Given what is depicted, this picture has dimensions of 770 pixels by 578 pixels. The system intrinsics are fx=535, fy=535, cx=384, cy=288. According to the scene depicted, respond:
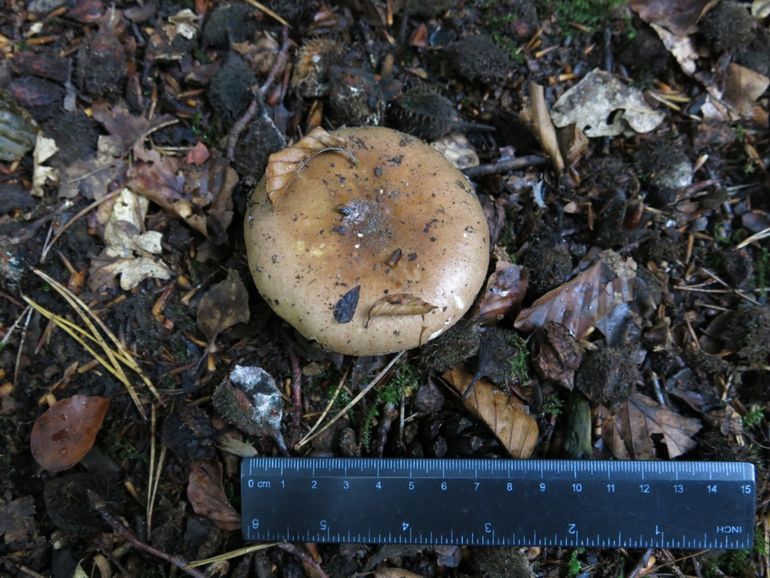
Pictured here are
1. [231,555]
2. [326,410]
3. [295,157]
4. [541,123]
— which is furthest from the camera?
[541,123]

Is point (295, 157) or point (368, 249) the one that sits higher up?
point (295, 157)

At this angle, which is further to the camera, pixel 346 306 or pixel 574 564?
pixel 574 564

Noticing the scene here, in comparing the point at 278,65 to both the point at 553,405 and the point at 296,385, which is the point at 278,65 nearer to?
the point at 296,385

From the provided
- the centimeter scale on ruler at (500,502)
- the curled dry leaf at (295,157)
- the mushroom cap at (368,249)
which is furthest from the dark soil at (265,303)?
the curled dry leaf at (295,157)

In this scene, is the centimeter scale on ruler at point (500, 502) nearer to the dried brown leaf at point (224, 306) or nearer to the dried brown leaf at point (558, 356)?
the dried brown leaf at point (558, 356)

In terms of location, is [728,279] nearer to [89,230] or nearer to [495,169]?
[495,169]

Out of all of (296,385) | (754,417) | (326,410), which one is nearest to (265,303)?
(296,385)

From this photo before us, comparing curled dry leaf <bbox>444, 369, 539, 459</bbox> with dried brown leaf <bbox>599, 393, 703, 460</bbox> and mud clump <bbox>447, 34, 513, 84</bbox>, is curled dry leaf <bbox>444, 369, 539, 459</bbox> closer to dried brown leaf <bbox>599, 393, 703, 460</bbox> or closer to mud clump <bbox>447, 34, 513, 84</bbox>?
dried brown leaf <bbox>599, 393, 703, 460</bbox>

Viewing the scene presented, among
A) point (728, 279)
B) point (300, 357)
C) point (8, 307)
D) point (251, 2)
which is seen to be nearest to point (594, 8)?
point (728, 279)
